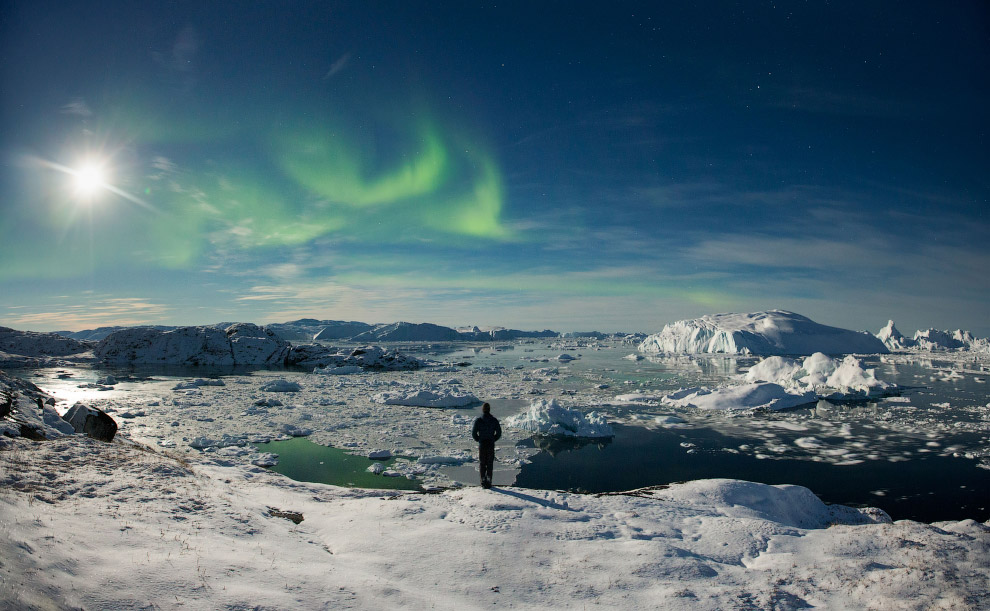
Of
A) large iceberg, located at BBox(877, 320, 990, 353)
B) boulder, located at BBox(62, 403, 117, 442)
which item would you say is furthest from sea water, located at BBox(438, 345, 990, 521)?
large iceberg, located at BBox(877, 320, 990, 353)

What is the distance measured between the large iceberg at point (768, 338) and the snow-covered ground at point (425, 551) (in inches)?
3139

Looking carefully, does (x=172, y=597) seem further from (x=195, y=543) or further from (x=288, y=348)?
(x=288, y=348)

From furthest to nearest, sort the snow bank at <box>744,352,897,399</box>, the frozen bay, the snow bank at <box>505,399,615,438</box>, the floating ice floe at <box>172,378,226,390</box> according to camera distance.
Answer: the floating ice floe at <box>172,378,226,390</box> < the snow bank at <box>744,352,897,399</box> < the snow bank at <box>505,399,615,438</box> < the frozen bay

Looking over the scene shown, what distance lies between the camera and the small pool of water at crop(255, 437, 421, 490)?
1073 centimetres

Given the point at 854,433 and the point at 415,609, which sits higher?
the point at 415,609

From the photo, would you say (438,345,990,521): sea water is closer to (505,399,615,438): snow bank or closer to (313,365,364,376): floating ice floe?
(505,399,615,438): snow bank

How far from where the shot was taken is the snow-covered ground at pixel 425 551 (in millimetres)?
3693

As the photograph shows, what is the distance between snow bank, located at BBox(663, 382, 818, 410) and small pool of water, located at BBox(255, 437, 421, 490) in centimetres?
1615

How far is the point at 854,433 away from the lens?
17.0 meters

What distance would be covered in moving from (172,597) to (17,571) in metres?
0.93

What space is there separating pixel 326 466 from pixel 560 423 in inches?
312

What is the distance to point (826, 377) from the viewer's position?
32719 mm

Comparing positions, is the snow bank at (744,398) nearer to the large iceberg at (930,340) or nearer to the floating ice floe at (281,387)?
the floating ice floe at (281,387)

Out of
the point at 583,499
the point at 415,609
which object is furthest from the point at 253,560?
the point at 583,499
